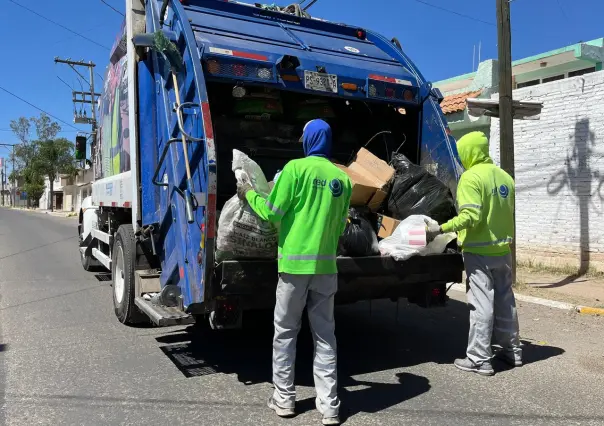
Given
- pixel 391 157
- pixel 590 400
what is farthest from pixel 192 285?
pixel 590 400

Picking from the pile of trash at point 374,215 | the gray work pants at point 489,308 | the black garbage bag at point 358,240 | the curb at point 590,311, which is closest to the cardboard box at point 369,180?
the pile of trash at point 374,215

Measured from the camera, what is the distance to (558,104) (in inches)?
376

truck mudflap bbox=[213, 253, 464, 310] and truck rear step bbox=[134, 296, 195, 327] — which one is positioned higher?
truck mudflap bbox=[213, 253, 464, 310]

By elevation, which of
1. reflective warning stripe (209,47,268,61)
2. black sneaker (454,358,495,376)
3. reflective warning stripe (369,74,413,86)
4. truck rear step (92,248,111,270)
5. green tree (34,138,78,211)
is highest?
green tree (34,138,78,211)

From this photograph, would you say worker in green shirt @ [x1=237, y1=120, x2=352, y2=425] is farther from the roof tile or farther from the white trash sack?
the roof tile

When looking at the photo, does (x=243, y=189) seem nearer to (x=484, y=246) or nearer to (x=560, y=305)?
(x=484, y=246)

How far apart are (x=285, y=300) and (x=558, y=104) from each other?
26.6ft

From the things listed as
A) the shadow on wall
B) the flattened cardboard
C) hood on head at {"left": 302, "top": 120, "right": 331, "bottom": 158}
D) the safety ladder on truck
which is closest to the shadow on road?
the safety ladder on truck

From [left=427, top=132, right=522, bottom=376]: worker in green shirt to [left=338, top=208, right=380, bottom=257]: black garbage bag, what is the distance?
1.51ft

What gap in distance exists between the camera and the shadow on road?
391 centimetres

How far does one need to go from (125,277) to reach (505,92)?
6.09 m

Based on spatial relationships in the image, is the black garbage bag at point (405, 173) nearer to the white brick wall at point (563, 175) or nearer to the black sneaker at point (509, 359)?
the black sneaker at point (509, 359)

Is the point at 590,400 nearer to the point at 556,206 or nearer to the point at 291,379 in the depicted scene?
the point at 291,379

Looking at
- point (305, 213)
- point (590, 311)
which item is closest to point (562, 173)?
point (590, 311)
